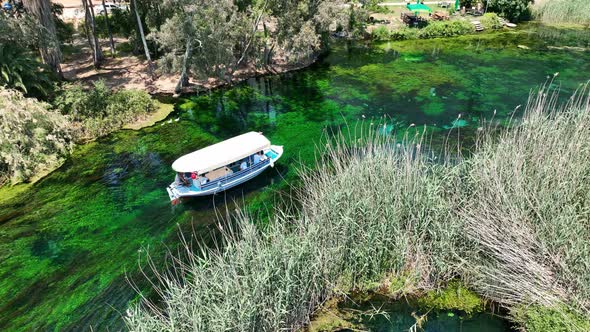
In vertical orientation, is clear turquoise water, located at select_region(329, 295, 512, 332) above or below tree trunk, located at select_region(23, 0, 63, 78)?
below

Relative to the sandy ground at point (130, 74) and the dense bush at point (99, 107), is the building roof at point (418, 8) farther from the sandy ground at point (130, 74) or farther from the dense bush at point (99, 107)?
the dense bush at point (99, 107)

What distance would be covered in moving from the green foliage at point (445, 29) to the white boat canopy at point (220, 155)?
38783 mm

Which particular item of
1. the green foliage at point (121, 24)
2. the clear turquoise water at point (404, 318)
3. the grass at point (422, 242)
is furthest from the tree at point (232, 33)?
the clear turquoise water at point (404, 318)

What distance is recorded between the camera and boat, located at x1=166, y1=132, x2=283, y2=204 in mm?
22453

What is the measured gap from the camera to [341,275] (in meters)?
15.8

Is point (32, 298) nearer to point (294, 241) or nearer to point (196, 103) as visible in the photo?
point (294, 241)

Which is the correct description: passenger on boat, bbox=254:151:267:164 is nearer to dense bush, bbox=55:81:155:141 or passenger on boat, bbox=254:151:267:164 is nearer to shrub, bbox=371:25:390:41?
dense bush, bbox=55:81:155:141

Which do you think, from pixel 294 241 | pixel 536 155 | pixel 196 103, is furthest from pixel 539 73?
pixel 294 241

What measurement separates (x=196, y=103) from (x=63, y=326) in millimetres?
23040

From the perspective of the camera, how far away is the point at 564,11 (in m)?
58.2

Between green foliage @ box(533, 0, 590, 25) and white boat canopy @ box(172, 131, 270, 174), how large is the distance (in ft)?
185

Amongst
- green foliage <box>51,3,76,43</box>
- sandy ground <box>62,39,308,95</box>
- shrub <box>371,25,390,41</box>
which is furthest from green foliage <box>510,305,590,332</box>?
shrub <box>371,25,390,41</box>

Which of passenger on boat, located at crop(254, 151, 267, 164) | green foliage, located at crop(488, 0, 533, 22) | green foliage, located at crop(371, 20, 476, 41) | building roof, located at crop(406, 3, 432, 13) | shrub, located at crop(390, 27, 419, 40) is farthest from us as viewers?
green foliage, located at crop(488, 0, 533, 22)

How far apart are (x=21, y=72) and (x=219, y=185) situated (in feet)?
57.4
